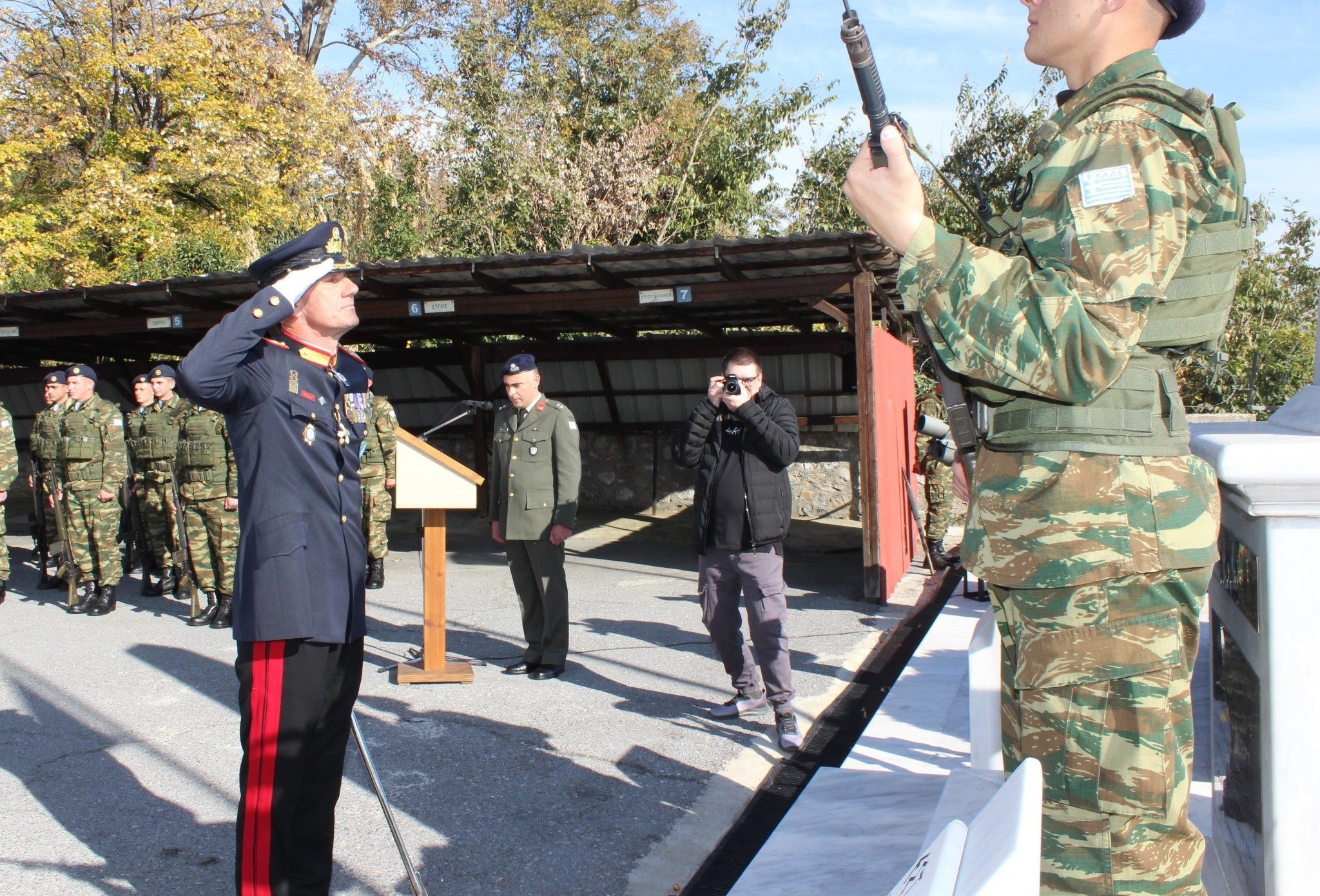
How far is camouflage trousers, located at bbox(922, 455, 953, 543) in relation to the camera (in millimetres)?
9562

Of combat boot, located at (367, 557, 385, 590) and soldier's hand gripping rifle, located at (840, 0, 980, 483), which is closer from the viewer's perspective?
soldier's hand gripping rifle, located at (840, 0, 980, 483)

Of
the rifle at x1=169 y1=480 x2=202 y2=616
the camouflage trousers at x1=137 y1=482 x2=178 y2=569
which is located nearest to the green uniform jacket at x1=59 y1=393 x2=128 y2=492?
the camouflage trousers at x1=137 y1=482 x2=178 y2=569

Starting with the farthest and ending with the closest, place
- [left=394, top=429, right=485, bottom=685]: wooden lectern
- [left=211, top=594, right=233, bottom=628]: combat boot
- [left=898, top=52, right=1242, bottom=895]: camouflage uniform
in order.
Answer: [left=211, top=594, right=233, bottom=628]: combat boot → [left=394, top=429, right=485, bottom=685]: wooden lectern → [left=898, top=52, right=1242, bottom=895]: camouflage uniform

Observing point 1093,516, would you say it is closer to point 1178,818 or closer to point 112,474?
point 1178,818

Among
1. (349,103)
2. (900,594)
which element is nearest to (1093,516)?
(900,594)

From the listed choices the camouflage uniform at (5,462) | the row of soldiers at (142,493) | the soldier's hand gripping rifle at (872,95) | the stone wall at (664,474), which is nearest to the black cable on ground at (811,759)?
the soldier's hand gripping rifle at (872,95)

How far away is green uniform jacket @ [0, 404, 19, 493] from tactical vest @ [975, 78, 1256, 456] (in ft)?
28.8

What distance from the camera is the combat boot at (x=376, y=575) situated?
359 inches

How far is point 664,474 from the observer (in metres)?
14.3

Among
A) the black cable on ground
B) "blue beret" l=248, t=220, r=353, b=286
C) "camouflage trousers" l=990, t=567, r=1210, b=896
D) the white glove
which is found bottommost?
the black cable on ground

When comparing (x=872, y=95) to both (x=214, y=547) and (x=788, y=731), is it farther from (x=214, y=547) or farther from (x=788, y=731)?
(x=214, y=547)

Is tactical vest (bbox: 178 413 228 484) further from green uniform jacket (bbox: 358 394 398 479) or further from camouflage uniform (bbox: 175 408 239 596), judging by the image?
green uniform jacket (bbox: 358 394 398 479)

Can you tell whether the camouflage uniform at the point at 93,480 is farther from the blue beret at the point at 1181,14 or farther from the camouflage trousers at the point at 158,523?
the blue beret at the point at 1181,14

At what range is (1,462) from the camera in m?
8.11
